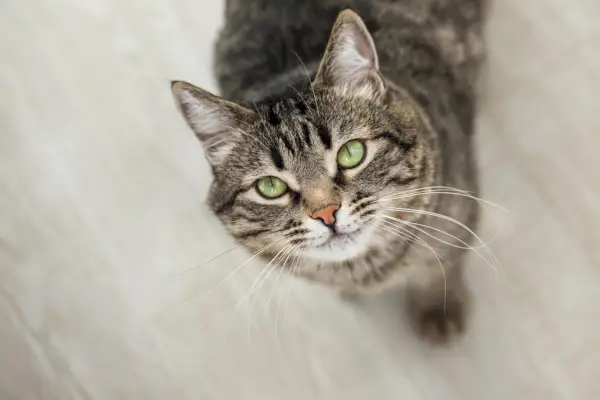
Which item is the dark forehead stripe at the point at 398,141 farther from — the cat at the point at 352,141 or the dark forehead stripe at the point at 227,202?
the dark forehead stripe at the point at 227,202

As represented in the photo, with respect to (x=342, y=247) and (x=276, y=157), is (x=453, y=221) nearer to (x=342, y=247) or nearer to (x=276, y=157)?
(x=342, y=247)

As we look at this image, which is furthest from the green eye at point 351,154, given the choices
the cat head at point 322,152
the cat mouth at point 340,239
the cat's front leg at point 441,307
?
the cat's front leg at point 441,307

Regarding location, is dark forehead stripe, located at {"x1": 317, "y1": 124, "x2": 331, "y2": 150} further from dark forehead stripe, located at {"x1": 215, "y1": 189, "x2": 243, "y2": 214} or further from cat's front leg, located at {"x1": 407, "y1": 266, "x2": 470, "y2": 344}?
cat's front leg, located at {"x1": 407, "y1": 266, "x2": 470, "y2": 344}

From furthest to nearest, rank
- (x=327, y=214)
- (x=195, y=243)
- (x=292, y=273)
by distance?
(x=195, y=243) < (x=292, y=273) < (x=327, y=214)

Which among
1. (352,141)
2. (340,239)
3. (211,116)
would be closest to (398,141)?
(352,141)

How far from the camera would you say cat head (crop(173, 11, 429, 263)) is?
979 mm

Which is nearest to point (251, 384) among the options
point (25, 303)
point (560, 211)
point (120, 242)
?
point (120, 242)

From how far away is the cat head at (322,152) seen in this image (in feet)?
3.21

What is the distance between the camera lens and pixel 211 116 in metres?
1.02

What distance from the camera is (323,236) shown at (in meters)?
1.00

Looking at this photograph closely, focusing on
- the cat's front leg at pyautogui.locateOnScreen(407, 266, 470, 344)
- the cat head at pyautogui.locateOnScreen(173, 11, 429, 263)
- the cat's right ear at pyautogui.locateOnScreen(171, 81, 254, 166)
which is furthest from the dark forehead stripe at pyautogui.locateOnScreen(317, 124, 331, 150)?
the cat's front leg at pyautogui.locateOnScreen(407, 266, 470, 344)

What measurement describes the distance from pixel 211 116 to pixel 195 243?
0.49 metres

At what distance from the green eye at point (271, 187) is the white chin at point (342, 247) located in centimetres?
10

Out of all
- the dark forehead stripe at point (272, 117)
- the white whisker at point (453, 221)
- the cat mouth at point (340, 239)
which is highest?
the dark forehead stripe at point (272, 117)
